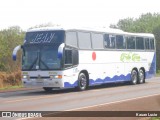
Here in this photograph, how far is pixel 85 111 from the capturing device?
1450 centimetres

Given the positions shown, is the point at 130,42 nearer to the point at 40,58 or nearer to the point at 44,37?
the point at 44,37

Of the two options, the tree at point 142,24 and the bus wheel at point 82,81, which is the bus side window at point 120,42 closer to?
the bus wheel at point 82,81

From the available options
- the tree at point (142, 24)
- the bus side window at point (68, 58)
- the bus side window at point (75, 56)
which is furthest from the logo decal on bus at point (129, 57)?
the tree at point (142, 24)

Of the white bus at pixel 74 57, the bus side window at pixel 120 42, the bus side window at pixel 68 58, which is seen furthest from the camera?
the bus side window at pixel 120 42

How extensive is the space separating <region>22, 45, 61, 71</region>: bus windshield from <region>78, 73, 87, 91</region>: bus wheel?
6.88ft

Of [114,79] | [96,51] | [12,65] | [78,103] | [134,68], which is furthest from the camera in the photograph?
[12,65]

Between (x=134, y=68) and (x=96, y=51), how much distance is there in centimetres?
605

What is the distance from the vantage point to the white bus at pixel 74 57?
76.5 feet

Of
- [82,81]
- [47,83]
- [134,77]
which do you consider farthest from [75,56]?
[134,77]

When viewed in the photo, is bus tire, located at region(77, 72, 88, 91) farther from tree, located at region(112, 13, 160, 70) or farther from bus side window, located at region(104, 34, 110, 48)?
tree, located at region(112, 13, 160, 70)

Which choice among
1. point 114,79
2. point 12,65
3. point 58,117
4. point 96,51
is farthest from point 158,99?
point 12,65

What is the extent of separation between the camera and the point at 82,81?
25109 mm

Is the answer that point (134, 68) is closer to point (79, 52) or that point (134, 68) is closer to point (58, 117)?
point (79, 52)

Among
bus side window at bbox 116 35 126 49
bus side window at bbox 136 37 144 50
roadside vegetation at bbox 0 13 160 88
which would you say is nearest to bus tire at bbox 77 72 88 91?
bus side window at bbox 116 35 126 49
